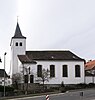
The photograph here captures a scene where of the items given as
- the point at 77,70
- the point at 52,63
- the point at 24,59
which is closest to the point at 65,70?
the point at 77,70

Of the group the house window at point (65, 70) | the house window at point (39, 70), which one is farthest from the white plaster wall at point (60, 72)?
the house window at point (39, 70)

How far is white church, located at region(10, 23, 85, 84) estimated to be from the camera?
102 meters

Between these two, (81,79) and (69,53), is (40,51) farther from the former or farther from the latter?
(81,79)

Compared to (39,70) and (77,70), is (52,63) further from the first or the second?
(77,70)

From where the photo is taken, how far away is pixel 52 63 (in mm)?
102438

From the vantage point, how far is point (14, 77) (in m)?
95.4

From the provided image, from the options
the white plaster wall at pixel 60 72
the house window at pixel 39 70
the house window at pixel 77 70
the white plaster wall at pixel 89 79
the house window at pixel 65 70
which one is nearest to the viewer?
the house window at pixel 39 70

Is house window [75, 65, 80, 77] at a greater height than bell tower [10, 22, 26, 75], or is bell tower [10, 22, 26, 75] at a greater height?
bell tower [10, 22, 26, 75]

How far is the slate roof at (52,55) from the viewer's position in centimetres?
10294

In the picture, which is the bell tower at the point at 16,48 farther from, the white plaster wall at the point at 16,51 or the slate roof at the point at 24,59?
the slate roof at the point at 24,59

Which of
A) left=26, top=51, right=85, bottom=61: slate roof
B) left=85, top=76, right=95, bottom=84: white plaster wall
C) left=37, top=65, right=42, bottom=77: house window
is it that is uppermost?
left=26, top=51, right=85, bottom=61: slate roof

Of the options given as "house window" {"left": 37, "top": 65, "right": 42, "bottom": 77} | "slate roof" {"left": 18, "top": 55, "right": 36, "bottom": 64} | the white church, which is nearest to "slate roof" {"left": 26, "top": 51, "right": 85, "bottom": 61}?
the white church

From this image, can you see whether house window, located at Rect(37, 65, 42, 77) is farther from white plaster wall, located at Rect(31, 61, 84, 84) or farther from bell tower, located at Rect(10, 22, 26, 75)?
bell tower, located at Rect(10, 22, 26, 75)

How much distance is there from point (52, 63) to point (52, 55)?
3317 millimetres
